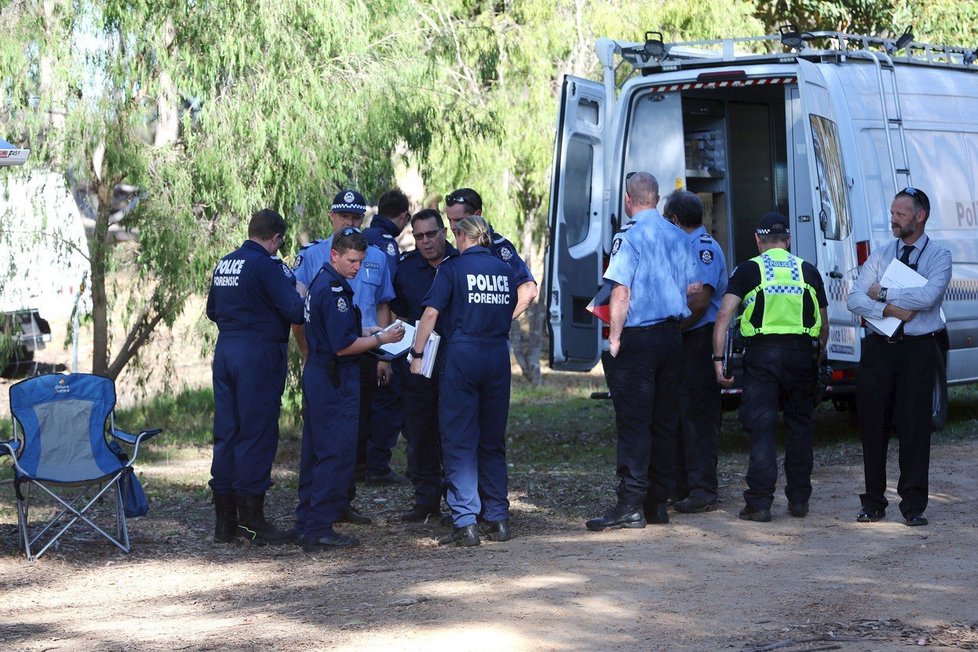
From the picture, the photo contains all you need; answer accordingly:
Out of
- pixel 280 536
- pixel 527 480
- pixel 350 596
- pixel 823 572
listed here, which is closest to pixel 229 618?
pixel 350 596

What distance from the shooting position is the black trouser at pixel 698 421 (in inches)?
326

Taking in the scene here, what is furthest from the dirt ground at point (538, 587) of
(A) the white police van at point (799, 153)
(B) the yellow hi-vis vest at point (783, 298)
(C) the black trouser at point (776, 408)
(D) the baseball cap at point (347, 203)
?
(A) the white police van at point (799, 153)

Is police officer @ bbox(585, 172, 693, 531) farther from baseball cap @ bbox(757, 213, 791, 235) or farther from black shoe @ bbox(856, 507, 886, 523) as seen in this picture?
black shoe @ bbox(856, 507, 886, 523)

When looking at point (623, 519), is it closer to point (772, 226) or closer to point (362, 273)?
point (772, 226)

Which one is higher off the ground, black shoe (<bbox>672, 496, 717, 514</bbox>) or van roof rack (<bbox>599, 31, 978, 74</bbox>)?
van roof rack (<bbox>599, 31, 978, 74</bbox>)

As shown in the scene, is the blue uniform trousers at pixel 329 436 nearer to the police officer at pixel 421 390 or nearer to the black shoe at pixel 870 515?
the police officer at pixel 421 390

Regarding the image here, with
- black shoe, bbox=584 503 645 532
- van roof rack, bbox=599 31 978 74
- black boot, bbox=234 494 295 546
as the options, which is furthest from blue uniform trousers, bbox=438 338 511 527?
van roof rack, bbox=599 31 978 74

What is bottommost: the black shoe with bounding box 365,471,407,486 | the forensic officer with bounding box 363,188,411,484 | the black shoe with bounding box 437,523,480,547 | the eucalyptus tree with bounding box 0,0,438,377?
the black shoe with bounding box 365,471,407,486

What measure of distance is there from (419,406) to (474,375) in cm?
83

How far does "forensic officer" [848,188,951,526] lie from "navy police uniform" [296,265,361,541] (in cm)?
275

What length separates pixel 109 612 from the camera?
6.18m

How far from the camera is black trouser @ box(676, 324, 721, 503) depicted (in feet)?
27.1

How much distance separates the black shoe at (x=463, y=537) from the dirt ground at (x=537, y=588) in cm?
10

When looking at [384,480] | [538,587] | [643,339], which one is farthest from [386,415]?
[538,587]
